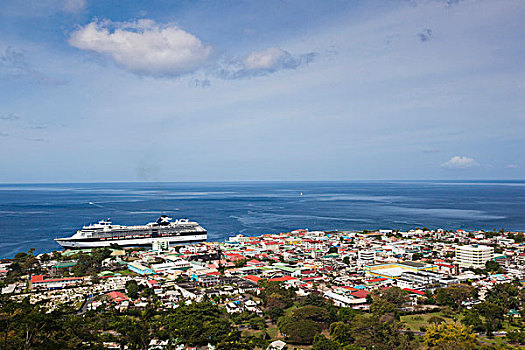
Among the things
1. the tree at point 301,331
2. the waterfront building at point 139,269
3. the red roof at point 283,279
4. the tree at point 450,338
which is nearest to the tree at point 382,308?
the tree at point 301,331

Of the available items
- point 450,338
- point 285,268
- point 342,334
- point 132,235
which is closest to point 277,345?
point 342,334

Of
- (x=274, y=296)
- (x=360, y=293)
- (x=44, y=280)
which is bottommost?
(x=44, y=280)

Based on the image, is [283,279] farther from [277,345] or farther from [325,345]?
[325,345]

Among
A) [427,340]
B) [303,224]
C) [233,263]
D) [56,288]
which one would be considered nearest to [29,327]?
[427,340]

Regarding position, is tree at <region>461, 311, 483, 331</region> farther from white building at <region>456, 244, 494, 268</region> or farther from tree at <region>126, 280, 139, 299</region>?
tree at <region>126, 280, 139, 299</region>

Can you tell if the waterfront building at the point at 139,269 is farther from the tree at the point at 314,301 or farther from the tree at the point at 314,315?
the tree at the point at 314,315

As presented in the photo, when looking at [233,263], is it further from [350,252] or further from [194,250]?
[350,252]
